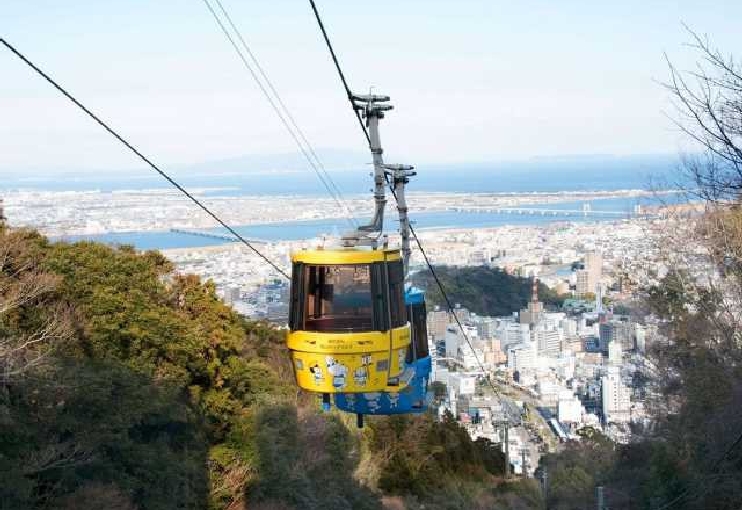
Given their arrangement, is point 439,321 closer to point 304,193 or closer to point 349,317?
point 304,193

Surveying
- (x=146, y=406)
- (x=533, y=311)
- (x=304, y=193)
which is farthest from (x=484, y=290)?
(x=146, y=406)

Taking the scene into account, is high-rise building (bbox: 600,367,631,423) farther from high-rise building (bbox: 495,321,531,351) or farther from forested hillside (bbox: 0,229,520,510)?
forested hillside (bbox: 0,229,520,510)

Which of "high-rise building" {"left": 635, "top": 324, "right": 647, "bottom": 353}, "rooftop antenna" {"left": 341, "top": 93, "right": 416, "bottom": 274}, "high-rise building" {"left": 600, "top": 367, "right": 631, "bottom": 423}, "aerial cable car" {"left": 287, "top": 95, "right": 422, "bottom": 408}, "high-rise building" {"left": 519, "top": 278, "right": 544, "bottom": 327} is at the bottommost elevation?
"high-rise building" {"left": 600, "top": 367, "right": 631, "bottom": 423}

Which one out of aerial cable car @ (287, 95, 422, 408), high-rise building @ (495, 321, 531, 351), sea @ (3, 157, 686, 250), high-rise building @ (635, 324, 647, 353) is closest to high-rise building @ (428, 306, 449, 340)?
high-rise building @ (495, 321, 531, 351)

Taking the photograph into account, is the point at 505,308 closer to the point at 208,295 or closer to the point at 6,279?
the point at 208,295

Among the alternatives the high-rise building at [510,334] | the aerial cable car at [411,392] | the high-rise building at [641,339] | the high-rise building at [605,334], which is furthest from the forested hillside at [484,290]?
the aerial cable car at [411,392]

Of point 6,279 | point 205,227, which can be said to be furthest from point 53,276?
point 205,227

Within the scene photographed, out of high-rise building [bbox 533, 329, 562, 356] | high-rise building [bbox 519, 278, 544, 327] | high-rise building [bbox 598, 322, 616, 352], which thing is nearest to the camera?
high-rise building [bbox 598, 322, 616, 352]

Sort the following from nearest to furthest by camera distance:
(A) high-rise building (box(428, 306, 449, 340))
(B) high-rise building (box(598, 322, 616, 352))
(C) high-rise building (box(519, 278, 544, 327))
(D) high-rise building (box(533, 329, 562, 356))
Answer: (B) high-rise building (box(598, 322, 616, 352))
(D) high-rise building (box(533, 329, 562, 356))
(A) high-rise building (box(428, 306, 449, 340))
(C) high-rise building (box(519, 278, 544, 327))
